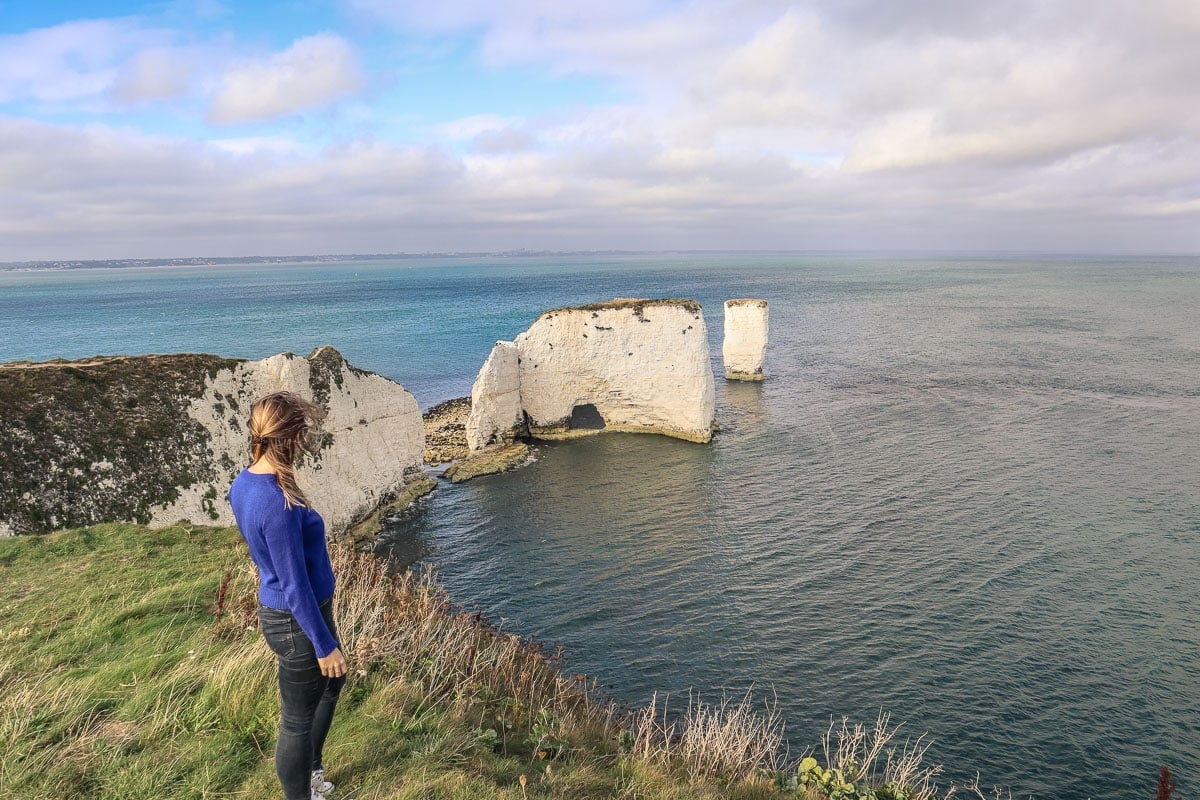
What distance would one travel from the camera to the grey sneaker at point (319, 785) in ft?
16.8

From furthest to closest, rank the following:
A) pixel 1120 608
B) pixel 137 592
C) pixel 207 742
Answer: pixel 1120 608, pixel 137 592, pixel 207 742

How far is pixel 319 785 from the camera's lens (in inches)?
205

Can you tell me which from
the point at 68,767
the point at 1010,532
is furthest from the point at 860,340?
the point at 68,767

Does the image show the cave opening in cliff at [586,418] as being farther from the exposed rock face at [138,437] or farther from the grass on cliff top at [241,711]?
the grass on cliff top at [241,711]

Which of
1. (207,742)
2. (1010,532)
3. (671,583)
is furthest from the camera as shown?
(1010,532)

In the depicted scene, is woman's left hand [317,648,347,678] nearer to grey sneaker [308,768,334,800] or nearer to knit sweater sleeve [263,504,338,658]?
knit sweater sleeve [263,504,338,658]

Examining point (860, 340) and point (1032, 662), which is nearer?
point (1032, 662)

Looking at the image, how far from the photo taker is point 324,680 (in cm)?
467

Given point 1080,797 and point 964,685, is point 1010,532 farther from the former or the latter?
point 1080,797

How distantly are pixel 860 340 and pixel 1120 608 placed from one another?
50.0 m

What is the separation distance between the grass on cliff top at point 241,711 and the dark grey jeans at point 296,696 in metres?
0.76

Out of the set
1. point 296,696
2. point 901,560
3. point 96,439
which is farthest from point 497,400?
point 296,696

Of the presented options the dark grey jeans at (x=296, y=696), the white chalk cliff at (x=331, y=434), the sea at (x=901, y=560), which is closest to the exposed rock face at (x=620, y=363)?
the sea at (x=901, y=560)

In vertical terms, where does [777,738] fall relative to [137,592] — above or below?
below
